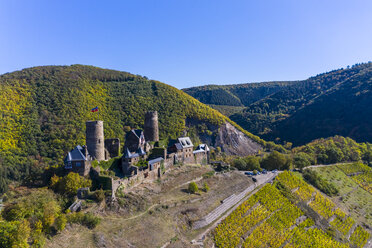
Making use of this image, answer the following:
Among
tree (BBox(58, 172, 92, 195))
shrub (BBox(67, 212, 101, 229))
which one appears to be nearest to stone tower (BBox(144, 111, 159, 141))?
tree (BBox(58, 172, 92, 195))

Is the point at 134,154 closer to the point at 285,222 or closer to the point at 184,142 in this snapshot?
the point at 184,142

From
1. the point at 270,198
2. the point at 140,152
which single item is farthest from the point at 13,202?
the point at 270,198

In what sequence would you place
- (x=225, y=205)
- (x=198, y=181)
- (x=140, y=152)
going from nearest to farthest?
1. (x=225, y=205)
2. (x=140, y=152)
3. (x=198, y=181)

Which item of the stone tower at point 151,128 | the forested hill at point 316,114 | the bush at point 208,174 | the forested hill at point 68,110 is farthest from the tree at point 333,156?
the stone tower at point 151,128

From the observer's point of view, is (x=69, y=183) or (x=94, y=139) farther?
(x=94, y=139)

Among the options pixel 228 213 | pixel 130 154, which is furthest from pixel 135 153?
pixel 228 213

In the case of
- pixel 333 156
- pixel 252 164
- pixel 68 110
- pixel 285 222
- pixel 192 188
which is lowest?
pixel 285 222

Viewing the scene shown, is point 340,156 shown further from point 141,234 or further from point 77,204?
point 77,204

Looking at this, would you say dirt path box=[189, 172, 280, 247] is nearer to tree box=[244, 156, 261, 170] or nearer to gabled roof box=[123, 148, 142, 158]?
tree box=[244, 156, 261, 170]
